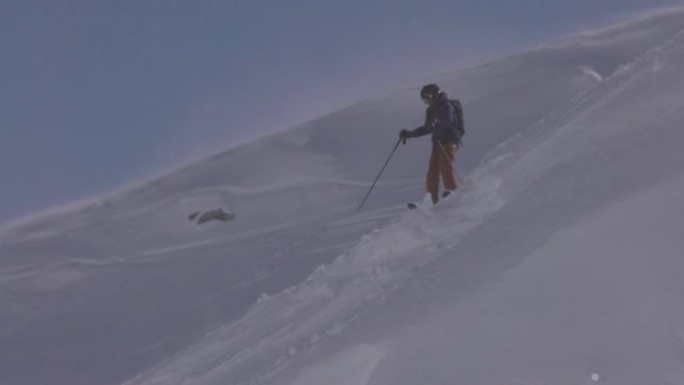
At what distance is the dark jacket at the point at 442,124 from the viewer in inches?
495

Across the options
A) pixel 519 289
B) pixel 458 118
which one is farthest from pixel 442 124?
pixel 519 289

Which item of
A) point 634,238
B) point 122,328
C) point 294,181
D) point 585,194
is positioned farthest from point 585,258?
point 294,181

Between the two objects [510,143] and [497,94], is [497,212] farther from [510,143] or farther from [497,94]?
[497,94]

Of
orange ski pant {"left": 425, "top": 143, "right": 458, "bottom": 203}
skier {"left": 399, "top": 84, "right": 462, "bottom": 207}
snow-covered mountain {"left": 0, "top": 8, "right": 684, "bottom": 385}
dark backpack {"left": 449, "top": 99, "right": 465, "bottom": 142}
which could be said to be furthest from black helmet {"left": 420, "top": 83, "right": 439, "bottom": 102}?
snow-covered mountain {"left": 0, "top": 8, "right": 684, "bottom": 385}

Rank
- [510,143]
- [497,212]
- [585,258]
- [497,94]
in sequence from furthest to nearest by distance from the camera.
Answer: [497,94] < [510,143] < [497,212] < [585,258]

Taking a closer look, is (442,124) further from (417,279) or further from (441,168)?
(417,279)

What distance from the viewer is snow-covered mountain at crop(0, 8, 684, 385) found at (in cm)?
659

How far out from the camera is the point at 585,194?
8.79 metres

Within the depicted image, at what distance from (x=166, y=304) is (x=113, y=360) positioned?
8.57ft

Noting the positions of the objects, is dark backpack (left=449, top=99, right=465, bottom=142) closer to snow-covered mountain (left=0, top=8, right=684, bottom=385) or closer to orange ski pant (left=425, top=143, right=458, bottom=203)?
orange ski pant (left=425, top=143, right=458, bottom=203)

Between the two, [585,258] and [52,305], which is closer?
[585,258]

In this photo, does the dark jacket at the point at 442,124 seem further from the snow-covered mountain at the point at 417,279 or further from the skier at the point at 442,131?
the snow-covered mountain at the point at 417,279

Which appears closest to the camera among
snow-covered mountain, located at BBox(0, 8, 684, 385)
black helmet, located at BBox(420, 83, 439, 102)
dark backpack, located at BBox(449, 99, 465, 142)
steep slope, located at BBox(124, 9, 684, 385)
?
steep slope, located at BBox(124, 9, 684, 385)

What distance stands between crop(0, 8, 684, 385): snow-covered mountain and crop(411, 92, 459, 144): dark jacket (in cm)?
50
